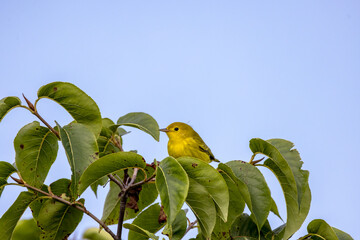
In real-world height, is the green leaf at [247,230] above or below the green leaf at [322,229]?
below

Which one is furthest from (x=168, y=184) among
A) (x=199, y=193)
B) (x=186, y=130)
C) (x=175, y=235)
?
(x=186, y=130)

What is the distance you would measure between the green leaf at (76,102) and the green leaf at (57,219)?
542mm

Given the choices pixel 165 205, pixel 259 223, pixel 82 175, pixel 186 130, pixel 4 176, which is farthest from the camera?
pixel 186 130

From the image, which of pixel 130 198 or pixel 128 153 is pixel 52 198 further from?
pixel 128 153

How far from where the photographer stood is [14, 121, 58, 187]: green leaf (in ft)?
8.93

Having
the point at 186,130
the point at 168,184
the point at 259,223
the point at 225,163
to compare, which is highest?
the point at 186,130

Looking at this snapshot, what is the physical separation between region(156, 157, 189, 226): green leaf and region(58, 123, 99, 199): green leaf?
40 cm

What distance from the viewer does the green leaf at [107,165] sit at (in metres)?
2.29

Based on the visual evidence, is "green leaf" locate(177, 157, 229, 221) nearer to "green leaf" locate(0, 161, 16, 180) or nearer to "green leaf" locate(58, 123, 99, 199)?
"green leaf" locate(58, 123, 99, 199)

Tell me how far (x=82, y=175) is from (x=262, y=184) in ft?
3.31

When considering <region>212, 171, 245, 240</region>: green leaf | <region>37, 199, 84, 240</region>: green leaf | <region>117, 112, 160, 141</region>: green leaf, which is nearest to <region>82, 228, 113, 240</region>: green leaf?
<region>37, 199, 84, 240</region>: green leaf

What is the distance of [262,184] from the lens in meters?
2.49

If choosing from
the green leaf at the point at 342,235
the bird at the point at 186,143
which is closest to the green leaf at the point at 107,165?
the green leaf at the point at 342,235

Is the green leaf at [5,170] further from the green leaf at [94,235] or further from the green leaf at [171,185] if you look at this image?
the green leaf at [94,235]
